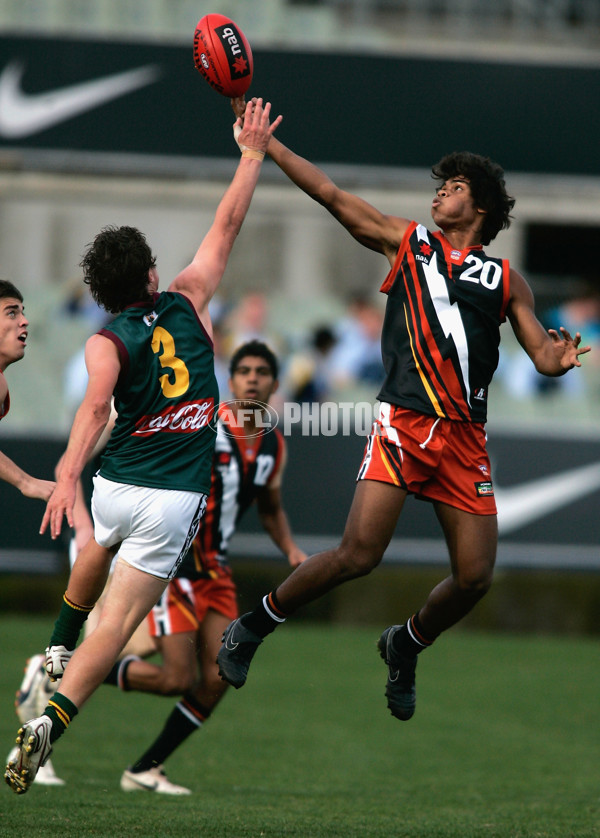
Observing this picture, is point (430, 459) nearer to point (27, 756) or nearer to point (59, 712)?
point (59, 712)

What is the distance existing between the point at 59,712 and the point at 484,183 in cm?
313

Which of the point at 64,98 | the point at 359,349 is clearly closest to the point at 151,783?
the point at 359,349

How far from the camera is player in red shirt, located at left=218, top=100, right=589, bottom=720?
5.50 meters

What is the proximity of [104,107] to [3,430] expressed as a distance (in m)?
4.15

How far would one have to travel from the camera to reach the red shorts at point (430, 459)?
5496 mm

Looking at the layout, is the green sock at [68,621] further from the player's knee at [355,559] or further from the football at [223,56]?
the football at [223,56]

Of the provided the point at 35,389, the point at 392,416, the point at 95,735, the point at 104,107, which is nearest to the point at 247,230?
the point at 104,107

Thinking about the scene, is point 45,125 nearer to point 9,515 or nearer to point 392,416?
point 9,515

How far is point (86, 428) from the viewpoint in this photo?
15.7ft

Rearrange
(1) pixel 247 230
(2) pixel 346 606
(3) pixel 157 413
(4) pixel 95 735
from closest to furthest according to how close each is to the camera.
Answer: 1. (3) pixel 157 413
2. (4) pixel 95 735
3. (2) pixel 346 606
4. (1) pixel 247 230

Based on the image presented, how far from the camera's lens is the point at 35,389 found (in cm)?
1276

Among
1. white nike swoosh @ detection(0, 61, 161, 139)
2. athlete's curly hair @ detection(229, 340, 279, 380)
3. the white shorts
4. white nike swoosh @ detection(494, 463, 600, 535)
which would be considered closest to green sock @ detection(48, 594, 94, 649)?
the white shorts

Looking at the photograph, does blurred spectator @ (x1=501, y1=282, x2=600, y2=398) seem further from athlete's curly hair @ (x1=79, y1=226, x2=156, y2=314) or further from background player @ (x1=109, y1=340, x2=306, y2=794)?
athlete's curly hair @ (x1=79, y1=226, x2=156, y2=314)

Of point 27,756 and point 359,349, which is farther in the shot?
point 359,349
